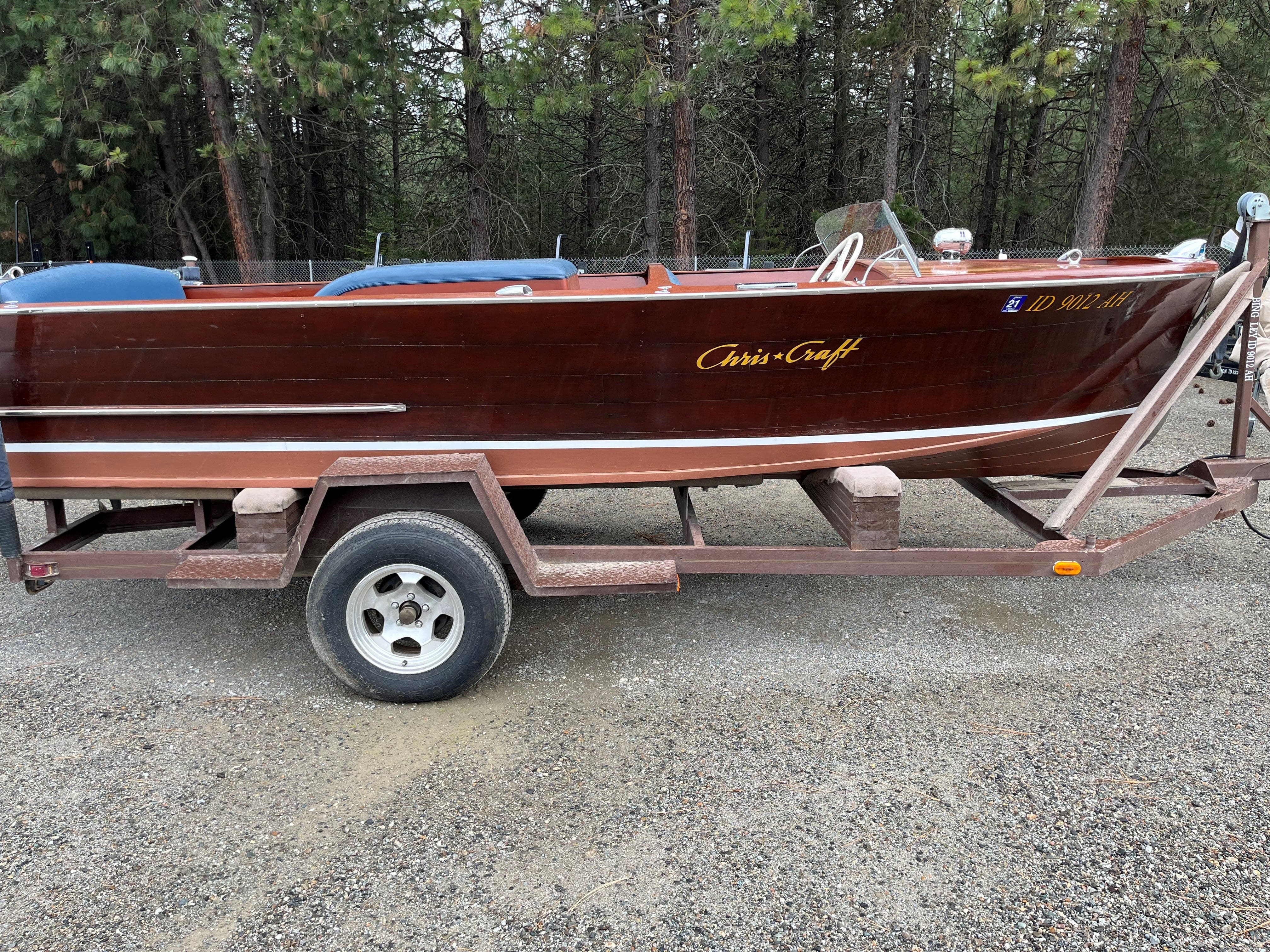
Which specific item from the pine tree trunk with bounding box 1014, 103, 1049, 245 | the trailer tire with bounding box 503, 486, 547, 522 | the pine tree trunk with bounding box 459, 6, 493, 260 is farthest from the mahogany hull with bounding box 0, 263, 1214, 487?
the pine tree trunk with bounding box 1014, 103, 1049, 245

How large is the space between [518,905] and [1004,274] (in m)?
2.90

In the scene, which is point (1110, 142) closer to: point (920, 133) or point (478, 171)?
point (920, 133)

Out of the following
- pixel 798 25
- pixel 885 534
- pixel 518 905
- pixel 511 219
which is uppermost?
pixel 798 25

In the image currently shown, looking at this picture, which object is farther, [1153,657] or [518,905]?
[1153,657]

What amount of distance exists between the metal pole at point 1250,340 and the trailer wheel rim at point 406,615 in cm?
352

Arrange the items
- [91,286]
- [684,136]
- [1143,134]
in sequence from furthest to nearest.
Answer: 1. [1143,134]
2. [684,136]
3. [91,286]

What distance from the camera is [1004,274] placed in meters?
3.33

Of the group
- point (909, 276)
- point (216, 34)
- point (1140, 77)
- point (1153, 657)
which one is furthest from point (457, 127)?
point (1153, 657)

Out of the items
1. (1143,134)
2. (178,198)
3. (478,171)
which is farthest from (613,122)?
(1143,134)

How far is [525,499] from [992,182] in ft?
49.6

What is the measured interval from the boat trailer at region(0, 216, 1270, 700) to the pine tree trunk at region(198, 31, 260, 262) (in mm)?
9171

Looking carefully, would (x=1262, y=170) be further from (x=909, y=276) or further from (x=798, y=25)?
(x=909, y=276)

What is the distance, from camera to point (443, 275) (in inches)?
128

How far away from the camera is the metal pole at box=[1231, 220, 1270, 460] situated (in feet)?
11.5
